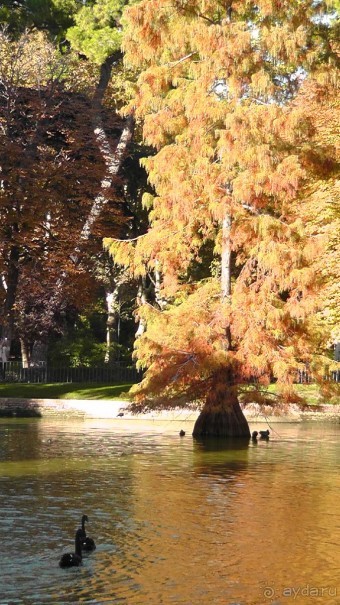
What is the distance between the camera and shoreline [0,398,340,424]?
3709 cm

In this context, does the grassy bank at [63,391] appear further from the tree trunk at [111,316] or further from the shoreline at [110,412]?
the tree trunk at [111,316]

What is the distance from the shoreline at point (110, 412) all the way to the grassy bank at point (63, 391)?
86.3 inches

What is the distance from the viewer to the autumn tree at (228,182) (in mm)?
28875

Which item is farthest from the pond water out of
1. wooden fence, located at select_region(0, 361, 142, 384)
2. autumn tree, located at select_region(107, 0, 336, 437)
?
wooden fence, located at select_region(0, 361, 142, 384)

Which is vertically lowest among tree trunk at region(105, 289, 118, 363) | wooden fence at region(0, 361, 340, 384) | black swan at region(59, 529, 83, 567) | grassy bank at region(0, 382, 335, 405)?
black swan at region(59, 529, 83, 567)

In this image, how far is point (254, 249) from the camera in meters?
29.3

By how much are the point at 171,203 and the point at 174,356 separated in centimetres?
426

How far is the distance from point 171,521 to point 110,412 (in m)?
22.6

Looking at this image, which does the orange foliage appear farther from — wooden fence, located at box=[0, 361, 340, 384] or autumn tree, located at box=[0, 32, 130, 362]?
wooden fence, located at box=[0, 361, 340, 384]

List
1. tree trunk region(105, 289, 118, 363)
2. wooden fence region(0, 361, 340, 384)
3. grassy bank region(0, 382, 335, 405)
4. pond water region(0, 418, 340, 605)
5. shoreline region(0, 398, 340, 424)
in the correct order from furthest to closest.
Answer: tree trunk region(105, 289, 118, 363) < wooden fence region(0, 361, 340, 384) < grassy bank region(0, 382, 335, 405) < shoreline region(0, 398, 340, 424) < pond water region(0, 418, 340, 605)

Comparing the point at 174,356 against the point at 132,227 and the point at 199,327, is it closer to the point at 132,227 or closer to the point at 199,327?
the point at 199,327

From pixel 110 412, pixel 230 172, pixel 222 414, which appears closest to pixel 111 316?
pixel 110 412

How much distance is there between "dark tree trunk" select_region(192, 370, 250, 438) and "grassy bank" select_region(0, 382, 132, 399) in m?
11.5

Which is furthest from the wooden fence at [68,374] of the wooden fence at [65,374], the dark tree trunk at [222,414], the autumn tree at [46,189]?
the dark tree trunk at [222,414]
